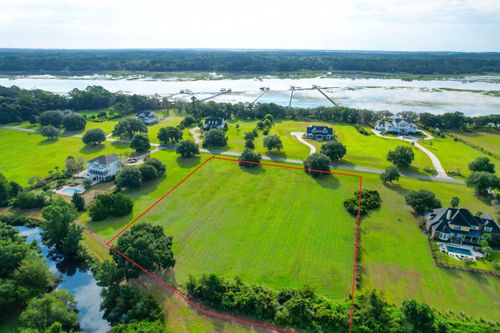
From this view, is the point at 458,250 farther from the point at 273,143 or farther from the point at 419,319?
the point at 273,143

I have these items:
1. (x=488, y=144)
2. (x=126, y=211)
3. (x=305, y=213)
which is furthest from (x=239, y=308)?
(x=488, y=144)

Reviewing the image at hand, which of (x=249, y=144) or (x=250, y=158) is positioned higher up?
(x=250, y=158)

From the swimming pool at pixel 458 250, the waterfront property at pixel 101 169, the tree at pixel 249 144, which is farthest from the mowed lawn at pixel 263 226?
the tree at pixel 249 144

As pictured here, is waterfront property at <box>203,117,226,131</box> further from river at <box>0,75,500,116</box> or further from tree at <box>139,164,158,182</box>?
river at <box>0,75,500,116</box>

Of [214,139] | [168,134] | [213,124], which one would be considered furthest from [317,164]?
[213,124]

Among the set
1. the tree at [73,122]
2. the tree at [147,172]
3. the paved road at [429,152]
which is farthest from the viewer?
the tree at [73,122]

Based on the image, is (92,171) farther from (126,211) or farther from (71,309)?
(71,309)

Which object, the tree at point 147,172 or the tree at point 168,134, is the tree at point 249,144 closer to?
the tree at point 168,134

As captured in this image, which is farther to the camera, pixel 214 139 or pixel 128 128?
pixel 128 128
